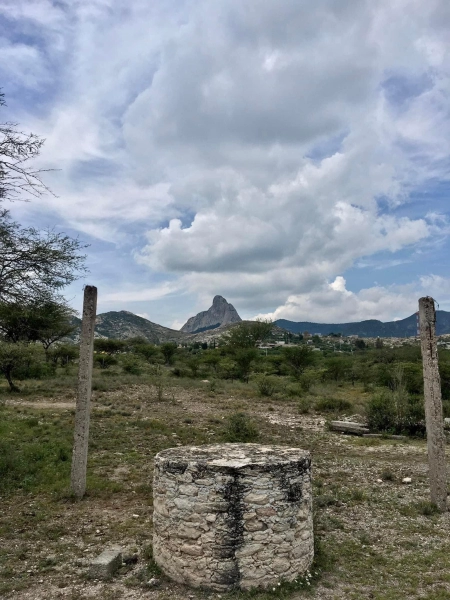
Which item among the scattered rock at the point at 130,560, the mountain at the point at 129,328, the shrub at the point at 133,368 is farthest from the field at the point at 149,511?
the mountain at the point at 129,328

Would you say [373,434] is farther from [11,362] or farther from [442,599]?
[11,362]

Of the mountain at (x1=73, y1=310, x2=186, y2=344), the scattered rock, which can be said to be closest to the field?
the scattered rock

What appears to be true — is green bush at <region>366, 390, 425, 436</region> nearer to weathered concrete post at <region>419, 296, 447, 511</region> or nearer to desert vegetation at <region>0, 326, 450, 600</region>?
desert vegetation at <region>0, 326, 450, 600</region>

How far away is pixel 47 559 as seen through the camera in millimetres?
5828

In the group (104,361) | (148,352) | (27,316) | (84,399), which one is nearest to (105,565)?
(84,399)

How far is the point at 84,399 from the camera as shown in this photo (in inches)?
324

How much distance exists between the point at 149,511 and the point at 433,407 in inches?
216

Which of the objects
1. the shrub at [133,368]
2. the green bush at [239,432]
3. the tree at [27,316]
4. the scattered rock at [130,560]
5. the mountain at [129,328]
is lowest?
the scattered rock at [130,560]

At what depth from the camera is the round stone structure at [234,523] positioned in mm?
5086

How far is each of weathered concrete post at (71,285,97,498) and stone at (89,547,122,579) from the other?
2642mm

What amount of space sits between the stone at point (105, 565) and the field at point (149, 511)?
12 cm

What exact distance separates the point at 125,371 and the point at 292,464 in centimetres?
2980

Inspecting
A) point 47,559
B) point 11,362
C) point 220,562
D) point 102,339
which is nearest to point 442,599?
point 220,562

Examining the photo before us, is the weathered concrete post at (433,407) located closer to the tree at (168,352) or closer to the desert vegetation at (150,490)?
the desert vegetation at (150,490)
